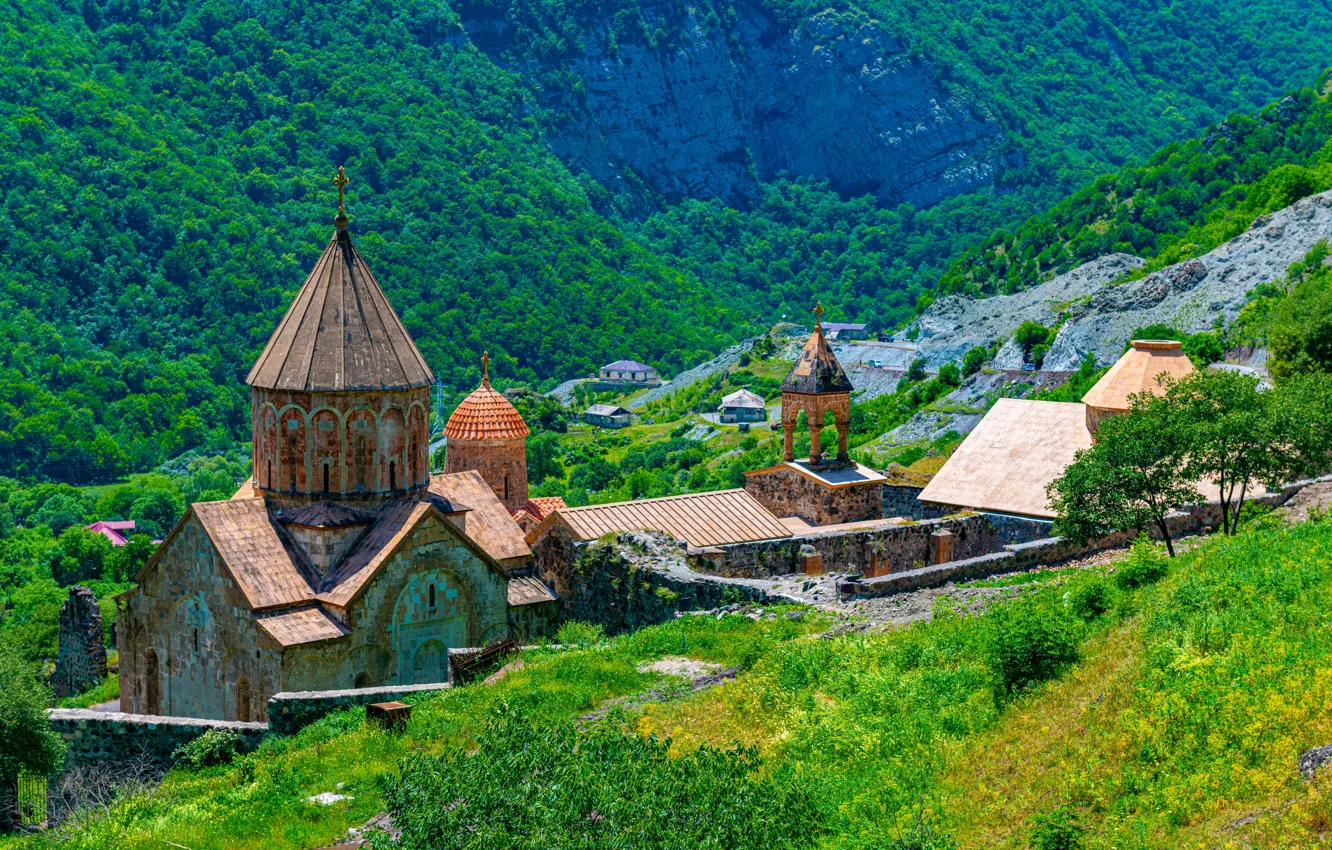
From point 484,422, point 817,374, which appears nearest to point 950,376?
point 484,422

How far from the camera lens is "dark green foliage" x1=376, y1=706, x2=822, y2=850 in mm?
9617

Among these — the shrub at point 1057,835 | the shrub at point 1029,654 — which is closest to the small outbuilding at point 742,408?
the shrub at point 1029,654

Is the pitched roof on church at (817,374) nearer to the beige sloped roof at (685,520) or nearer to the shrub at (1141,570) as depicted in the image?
the beige sloped roof at (685,520)

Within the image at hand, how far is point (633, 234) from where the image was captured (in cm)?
13750

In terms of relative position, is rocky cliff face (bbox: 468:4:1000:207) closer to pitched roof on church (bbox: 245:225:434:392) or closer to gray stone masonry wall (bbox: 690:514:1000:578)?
gray stone masonry wall (bbox: 690:514:1000:578)

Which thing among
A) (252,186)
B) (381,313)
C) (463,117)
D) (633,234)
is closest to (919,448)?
(381,313)

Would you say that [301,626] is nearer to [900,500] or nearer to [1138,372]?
[900,500]

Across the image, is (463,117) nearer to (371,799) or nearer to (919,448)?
(919,448)

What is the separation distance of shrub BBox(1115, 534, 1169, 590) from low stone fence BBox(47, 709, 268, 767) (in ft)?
32.2

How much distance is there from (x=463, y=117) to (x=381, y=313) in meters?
106

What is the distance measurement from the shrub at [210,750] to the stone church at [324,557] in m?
2.01

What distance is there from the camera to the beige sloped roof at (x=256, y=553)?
19.2m

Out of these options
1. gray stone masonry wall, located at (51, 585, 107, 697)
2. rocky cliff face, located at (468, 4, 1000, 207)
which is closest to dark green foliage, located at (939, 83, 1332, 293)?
rocky cliff face, located at (468, 4, 1000, 207)

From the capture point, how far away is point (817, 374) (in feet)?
81.8
